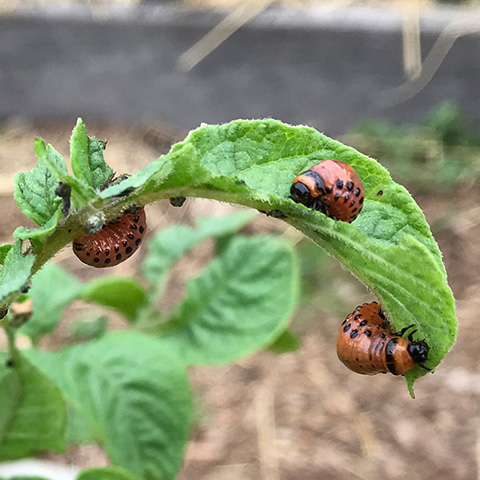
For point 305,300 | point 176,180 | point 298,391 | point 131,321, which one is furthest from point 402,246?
point 305,300

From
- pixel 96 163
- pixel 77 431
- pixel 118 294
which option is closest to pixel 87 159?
pixel 96 163

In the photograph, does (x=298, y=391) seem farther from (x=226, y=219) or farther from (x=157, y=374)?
(x=157, y=374)

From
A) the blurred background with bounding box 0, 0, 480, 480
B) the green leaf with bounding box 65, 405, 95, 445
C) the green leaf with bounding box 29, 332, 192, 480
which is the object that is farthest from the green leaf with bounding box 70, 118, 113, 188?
the blurred background with bounding box 0, 0, 480, 480

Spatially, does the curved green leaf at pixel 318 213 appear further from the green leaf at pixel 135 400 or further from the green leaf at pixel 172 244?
the green leaf at pixel 172 244

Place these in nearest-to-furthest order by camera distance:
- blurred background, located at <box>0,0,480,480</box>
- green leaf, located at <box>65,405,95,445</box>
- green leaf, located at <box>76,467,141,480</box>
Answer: green leaf, located at <box>76,467,141,480</box> → green leaf, located at <box>65,405,95,445</box> → blurred background, located at <box>0,0,480,480</box>

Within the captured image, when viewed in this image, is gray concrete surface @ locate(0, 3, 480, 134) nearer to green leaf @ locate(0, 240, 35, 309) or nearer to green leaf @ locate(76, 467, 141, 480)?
green leaf @ locate(76, 467, 141, 480)

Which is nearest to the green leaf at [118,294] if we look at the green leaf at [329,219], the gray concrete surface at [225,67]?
the green leaf at [329,219]

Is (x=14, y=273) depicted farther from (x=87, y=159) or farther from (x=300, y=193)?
(x=300, y=193)
